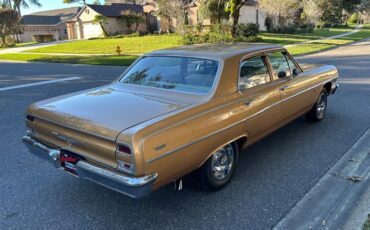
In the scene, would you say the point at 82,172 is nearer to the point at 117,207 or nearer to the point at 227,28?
the point at 117,207

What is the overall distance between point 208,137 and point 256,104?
1024 mm

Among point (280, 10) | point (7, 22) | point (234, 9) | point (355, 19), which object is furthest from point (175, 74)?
point (355, 19)

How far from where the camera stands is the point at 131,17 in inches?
1767

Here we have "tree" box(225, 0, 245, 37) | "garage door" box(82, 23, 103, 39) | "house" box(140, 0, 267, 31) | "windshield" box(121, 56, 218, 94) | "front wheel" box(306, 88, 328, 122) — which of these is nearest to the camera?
"windshield" box(121, 56, 218, 94)

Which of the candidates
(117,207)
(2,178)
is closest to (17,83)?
(2,178)

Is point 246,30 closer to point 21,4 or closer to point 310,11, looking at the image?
point 310,11

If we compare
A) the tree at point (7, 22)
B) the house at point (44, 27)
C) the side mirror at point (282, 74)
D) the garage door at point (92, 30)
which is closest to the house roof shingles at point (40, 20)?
the house at point (44, 27)

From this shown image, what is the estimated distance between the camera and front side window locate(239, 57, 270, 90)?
401 cm

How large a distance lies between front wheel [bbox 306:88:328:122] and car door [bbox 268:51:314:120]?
546 millimetres

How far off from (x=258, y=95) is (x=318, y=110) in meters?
2.39

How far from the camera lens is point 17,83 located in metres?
11.5

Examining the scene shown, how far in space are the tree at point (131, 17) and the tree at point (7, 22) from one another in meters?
13.3

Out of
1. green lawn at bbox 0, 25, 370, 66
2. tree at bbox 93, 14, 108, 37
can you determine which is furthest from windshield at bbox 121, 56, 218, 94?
tree at bbox 93, 14, 108, 37

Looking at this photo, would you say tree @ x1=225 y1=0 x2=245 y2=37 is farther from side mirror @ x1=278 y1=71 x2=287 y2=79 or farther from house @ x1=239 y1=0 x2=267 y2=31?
side mirror @ x1=278 y1=71 x2=287 y2=79
